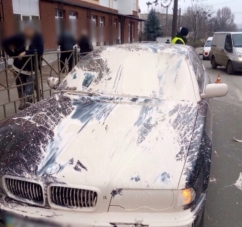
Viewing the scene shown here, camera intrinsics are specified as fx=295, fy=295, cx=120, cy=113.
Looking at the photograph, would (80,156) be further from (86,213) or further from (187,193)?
(187,193)

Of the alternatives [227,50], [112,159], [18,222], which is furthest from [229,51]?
[18,222]

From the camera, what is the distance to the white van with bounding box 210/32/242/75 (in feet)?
40.2

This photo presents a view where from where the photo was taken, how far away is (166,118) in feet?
9.02

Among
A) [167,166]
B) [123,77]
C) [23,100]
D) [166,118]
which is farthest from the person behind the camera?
[23,100]

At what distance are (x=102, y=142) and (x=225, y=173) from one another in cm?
205

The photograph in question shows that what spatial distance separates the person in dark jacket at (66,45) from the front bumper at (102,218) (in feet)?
Result: 16.0

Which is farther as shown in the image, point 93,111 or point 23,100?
point 23,100

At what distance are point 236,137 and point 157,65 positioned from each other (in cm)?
231

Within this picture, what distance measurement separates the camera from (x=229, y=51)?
12.8m

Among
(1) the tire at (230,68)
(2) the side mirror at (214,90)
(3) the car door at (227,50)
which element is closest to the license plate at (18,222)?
(2) the side mirror at (214,90)

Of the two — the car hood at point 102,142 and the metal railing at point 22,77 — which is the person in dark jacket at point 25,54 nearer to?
the metal railing at point 22,77

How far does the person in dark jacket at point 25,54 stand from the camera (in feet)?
16.9

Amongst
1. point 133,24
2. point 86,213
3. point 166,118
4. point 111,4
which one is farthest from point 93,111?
point 133,24

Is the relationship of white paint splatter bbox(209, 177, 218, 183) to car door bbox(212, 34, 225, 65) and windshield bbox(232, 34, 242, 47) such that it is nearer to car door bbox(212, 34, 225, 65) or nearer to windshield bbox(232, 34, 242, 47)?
windshield bbox(232, 34, 242, 47)
